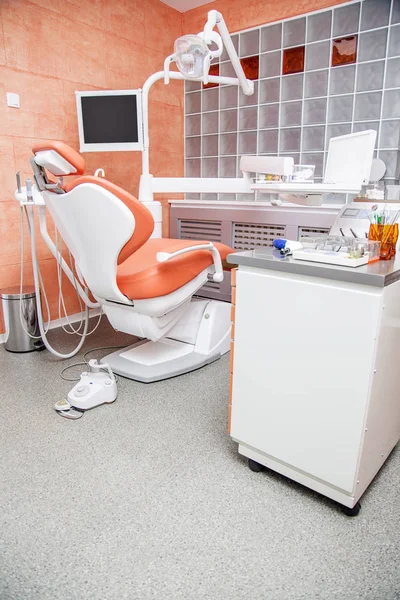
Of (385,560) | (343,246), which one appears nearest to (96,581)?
(385,560)

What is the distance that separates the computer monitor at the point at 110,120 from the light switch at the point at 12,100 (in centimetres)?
37

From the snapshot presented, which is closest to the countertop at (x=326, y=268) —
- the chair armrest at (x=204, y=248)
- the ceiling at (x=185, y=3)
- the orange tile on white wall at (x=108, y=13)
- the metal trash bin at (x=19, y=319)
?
the chair armrest at (x=204, y=248)

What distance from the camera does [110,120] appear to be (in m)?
2.73

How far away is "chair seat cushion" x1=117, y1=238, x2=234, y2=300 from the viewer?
193 cm

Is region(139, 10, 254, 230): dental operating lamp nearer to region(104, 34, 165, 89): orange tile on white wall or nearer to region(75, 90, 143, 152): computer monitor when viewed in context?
region(75, 90, 143, 152): computer monitor

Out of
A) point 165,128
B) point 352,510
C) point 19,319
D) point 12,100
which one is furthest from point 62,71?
point 352,510

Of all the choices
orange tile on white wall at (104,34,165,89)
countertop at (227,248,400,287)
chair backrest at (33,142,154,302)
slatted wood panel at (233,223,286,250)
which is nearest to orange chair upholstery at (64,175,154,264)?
chair backrest at (33,142,154,302)

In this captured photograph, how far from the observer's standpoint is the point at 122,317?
217 cm

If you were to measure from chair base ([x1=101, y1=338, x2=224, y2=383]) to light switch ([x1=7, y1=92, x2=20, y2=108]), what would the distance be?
1.66m

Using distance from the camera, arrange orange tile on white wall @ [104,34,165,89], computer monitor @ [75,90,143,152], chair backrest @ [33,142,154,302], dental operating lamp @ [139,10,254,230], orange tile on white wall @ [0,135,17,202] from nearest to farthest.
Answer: chair backrest @ [33,142,154,302] → dental operating lamp @ [139,10,254,230] → orange tile on white wall @ [0,135,17,202] → computer monitor @ [75,90,143,152] → orange tile on white wall @ [104,34,165,89]

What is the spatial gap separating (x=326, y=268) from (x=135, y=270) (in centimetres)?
104

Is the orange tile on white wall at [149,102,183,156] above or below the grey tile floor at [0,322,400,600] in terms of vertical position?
above

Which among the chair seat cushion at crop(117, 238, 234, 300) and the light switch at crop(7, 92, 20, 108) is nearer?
the chair seat cushion at crop(117, 238, 234, 300)

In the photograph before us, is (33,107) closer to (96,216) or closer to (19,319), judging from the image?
(19,319)
